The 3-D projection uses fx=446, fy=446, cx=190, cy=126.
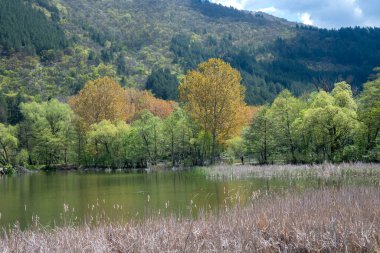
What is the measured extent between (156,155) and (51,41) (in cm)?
10891

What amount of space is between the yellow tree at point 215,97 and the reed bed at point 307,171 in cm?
1513

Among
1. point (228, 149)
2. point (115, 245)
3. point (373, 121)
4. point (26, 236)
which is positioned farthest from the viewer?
point (228, 149)

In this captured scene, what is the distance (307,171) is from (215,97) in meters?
22.0

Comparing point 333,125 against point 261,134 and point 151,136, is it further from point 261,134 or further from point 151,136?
point 151,136

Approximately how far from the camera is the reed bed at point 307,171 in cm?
2740

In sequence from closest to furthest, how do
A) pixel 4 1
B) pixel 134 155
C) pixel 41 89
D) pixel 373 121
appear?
1. pixel 373 121
2. pixel 134 155
3. pixel 41 89
4. pixel 4 1

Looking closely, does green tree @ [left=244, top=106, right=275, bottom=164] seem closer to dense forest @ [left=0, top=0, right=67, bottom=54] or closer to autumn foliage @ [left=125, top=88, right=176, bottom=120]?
autumn foliage @ [left=125, top=88, right=176, bottom=120]

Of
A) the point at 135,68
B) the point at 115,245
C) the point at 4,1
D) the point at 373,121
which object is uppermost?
the point at 4,1

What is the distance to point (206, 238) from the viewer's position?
419 inches

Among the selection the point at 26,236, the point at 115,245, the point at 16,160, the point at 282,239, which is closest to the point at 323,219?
the point at 282,239

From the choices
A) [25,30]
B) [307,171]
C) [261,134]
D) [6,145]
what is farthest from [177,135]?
[25,30]

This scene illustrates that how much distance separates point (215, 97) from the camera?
51031 millimetres

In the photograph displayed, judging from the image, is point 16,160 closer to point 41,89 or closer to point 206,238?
point 41,89

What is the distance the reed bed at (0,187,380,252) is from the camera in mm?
9508
